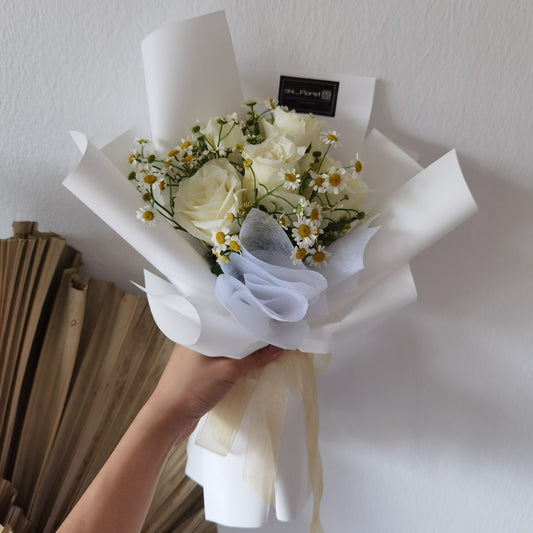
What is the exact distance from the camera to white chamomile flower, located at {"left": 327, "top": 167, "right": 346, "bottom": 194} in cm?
68

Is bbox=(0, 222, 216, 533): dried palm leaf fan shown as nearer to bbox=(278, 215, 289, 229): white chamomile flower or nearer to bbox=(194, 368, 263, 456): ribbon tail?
bbox=(194, 368, 263, 456): ribbon tail

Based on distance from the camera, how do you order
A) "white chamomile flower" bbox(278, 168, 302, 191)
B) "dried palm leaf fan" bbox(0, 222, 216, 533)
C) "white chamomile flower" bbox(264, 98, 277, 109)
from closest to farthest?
1. "white chamomile flower" bbox(278, 168, 302, 191)
2. "white chamomile flower" bbox(264, 98, 277, 109)
3. "dried palm leaf fan" bbox(0, 222, 216, 533)

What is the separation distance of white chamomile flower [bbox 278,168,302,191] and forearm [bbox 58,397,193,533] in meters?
0.36

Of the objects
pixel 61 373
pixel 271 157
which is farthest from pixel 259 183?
pixel 61 373

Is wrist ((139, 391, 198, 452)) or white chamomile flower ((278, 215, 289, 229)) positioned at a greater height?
white chamomile flower ((278, 215, 289, 229))

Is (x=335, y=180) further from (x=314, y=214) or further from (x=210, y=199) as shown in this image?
(x=210, y=199)

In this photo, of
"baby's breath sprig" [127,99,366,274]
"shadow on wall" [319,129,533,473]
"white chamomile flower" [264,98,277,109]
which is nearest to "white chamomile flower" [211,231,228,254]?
"baby's breath sprig" [127,99,366,274]

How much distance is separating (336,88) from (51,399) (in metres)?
0.66

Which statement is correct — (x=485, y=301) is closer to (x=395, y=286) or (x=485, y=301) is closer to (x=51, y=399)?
(x=395, y=286)

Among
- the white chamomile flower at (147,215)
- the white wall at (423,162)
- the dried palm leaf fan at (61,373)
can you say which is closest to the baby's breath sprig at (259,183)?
the white chamomile flower at (147,215)

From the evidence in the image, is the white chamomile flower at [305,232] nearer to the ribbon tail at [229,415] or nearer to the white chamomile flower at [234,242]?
the white chamomile flower at [234,242]

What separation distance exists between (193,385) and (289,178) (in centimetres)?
33

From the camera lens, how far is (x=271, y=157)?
0.69 meters

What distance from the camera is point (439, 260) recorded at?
91cm
